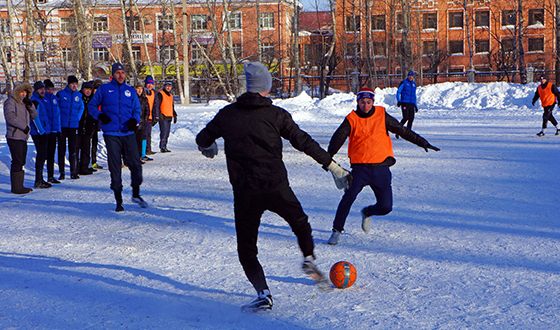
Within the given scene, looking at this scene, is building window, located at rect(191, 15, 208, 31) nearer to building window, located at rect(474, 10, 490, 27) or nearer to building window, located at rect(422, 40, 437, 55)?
building window, located at rect(422, 40, 437, 55)

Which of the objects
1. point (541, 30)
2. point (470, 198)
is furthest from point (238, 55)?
point (470, 198)

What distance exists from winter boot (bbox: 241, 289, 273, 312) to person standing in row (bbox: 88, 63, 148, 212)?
525 cm

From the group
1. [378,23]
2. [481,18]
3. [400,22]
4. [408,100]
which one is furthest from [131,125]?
[481,18]

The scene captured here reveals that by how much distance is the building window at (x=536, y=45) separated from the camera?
67.4 metres

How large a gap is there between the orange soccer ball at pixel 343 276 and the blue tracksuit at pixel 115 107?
5.13 m

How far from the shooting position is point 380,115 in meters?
7.73

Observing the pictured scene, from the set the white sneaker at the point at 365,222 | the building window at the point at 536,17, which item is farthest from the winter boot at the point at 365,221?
the building window at the point at 536,17

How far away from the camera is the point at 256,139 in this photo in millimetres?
5453

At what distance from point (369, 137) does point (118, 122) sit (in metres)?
4.08

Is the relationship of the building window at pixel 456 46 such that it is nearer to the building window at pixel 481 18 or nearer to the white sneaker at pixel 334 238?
the building window at pixel 481 18

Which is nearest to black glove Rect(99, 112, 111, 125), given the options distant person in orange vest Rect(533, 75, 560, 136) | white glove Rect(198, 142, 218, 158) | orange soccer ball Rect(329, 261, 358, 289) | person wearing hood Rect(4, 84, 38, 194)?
person wearing hood Rect(4, 84, 38, 194)

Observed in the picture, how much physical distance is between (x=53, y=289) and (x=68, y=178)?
28.8 ft

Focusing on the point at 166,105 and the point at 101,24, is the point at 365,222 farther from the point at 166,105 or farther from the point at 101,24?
the point at 101,24

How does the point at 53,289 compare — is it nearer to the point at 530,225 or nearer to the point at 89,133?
the point at 530,225
